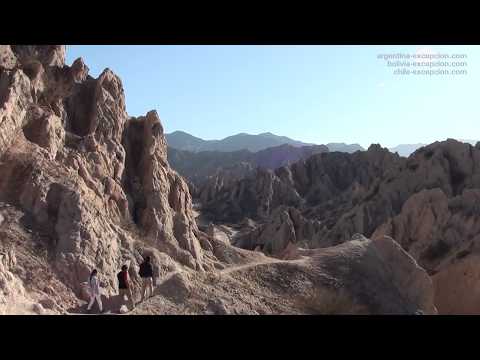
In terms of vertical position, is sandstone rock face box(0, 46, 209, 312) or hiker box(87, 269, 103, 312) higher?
sandstone rock face box(0, 46, 209, 312)

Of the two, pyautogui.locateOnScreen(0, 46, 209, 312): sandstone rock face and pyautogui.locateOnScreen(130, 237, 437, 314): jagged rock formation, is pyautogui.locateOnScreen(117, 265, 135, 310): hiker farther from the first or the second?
pyautogui.locateOnScreen(0, 46, 209, 312): sandstone rock face

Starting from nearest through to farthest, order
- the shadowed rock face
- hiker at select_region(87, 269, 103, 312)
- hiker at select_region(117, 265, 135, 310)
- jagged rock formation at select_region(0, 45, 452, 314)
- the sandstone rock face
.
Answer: hiker at select_region(87, 269, 103, 312) → hiker at select_region(117, 265, 135, 310) → jagged rock formation at select_region(0, 45, 452, 314) → the sandstone rock face → the shadowed rock face

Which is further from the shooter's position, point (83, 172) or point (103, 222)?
point (83, 172)

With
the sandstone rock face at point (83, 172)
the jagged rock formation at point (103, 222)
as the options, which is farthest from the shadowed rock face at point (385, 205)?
the sandstone rock face at point (83, 172)

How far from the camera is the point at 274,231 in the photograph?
5650 centimetres

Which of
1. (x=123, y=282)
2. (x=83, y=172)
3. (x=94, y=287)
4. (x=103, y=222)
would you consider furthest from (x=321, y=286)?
(x=83, y=172)

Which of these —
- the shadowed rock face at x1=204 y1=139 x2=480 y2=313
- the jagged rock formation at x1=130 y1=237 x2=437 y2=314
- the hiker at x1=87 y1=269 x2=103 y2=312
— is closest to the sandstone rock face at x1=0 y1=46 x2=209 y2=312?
the jagged rock formation at x1=130 y1=237 x2=437 y2=314

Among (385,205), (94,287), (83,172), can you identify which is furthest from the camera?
(385,205)

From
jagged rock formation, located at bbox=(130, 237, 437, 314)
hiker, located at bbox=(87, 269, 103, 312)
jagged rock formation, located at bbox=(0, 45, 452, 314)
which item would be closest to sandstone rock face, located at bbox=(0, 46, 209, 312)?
jagged rock formation, located at bbox=(0, 45, 452, 314)

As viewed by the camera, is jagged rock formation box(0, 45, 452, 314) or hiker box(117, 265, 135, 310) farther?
jagged rock formation box(0, 45, 452, 314)

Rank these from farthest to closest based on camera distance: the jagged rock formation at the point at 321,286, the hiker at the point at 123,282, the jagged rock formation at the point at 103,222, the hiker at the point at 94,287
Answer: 1. the jagged rock formation at the point at 321,286
2. the jagged rock formation at the point at 103,222
3. the hiker at the point at 123,282
4. the hiker at the point at 94,287

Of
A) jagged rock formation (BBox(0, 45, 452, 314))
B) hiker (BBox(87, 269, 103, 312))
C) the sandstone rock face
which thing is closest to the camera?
hiker (BBox(87, 269, 103, 312))

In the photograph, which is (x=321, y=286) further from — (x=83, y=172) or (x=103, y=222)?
(x=83, y=172)

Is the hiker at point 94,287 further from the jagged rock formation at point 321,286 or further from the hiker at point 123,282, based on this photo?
the jagged rock formation at point 321,286
